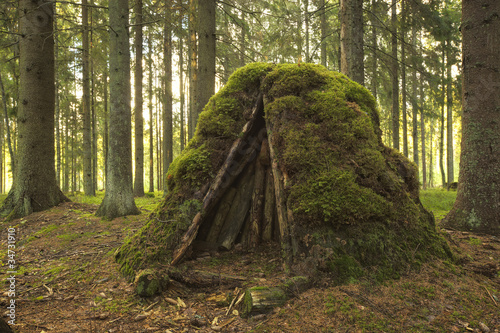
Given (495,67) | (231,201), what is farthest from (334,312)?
(495,67)

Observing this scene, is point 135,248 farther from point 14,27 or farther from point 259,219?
point 14,27

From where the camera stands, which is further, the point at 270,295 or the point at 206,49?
the point at 206,49

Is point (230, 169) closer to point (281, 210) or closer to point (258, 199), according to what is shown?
point (258, 199)

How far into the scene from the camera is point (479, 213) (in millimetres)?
5137

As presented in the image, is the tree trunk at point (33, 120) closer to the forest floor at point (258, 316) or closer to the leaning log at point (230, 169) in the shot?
the forest floor at point (258, 316)

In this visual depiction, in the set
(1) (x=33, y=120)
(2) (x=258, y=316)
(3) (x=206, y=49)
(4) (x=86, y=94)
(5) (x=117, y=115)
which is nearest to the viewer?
(2) (x=258, y=316)

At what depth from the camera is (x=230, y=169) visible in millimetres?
4270

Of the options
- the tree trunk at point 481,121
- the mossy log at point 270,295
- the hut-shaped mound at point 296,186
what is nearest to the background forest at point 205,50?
the hut-shaped mound at point 296,186

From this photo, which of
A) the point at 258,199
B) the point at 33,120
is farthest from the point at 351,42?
the point at 33,120

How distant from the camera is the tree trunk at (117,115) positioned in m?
6.81

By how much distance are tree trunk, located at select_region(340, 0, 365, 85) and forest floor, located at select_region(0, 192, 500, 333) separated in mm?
4850

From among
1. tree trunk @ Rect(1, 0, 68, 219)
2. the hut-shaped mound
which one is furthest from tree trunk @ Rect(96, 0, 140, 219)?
the hut-shaped mound

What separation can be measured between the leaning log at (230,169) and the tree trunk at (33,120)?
6.21 metres

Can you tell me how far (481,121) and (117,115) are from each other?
26.7 ft
